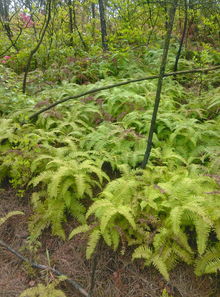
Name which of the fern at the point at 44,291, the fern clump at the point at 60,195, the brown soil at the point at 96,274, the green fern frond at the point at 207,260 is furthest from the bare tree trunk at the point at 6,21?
the green fern frond at the point at 207,260

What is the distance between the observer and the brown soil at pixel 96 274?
9.27 ft

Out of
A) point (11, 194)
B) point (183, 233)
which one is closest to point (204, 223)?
point (183, 233)

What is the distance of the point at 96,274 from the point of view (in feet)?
10.0

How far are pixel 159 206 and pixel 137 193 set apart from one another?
38 cm

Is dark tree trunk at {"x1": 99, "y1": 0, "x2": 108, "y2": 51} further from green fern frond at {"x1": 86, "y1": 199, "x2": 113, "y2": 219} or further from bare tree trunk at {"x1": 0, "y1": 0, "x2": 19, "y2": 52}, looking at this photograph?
green fern frond at {"x1": 86, "y1": 199, "x2": 113, "y2": 219}

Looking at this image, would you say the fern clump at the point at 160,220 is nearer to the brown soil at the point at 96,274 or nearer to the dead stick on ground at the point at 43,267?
the brown soil at the point at 96,274

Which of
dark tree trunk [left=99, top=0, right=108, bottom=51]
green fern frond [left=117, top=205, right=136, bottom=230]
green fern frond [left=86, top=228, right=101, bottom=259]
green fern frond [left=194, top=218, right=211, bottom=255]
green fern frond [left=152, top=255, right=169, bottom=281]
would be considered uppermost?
dark tree trunk [left=99, top=0, right=108, bottom=51]

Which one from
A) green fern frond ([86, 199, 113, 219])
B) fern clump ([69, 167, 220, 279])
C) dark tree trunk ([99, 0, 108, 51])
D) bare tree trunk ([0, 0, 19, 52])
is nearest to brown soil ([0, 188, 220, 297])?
fern clump ([69, 167, 220, 279])

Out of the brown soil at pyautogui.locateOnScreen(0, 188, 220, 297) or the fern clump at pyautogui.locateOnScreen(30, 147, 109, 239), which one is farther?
the fern clump at pyautogui.locateOnScreen(30, 147, 109, 239)

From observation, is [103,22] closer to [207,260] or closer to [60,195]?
[60,195]

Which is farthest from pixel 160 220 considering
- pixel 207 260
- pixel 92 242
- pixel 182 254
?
pixel 92 242

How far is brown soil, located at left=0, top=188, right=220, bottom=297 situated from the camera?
282cm

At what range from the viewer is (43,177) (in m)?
3.75

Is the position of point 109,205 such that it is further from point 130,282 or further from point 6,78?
point 6,78
